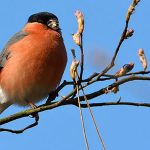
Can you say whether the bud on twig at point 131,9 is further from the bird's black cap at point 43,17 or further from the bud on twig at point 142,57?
the bird's black cap at point 43,17

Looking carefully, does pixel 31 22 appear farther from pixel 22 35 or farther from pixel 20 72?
pixel 20 72

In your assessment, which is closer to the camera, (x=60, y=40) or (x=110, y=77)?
(x=110, y=77)

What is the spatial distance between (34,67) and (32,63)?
0.04 m

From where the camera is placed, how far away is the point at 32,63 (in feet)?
12.1

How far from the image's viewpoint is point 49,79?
3.72 metres

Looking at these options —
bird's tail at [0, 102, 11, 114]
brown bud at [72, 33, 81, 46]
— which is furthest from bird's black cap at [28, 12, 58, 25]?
brown bud at [72, 33, 81, 46]

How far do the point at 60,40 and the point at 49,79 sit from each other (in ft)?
1.35

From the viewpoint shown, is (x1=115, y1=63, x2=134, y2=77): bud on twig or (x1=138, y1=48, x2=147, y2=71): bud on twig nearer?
(x1=138, y1=48, x2=147, y2=71): bud on twig

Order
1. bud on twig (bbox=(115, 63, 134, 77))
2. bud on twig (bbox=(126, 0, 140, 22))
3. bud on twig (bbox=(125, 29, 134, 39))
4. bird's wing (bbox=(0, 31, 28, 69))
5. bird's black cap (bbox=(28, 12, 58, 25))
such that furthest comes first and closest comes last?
bird's black cap (bbox=(28, 12, 58, 25)) → bird's wing (bbox=(0, 31, 28, 69)) → bud on twig (bbox=(115, 63, 134, 77)) → bud on twig (bbox=(125, 29, 134, 39)) → bud on twig (bbox=(126, 0, 140, 22))

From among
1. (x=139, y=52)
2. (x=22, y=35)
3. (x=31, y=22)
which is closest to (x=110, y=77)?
(x=139, y=52)

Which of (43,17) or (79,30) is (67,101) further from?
(43,17)

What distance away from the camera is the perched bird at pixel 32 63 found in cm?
368

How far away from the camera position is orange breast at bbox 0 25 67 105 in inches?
145

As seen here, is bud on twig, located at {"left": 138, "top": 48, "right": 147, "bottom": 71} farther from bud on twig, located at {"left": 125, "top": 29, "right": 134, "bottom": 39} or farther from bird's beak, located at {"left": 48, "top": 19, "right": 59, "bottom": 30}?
bird's beak, located at {"left": 48, "top": 19, "right": 59, "bottom": 30}
